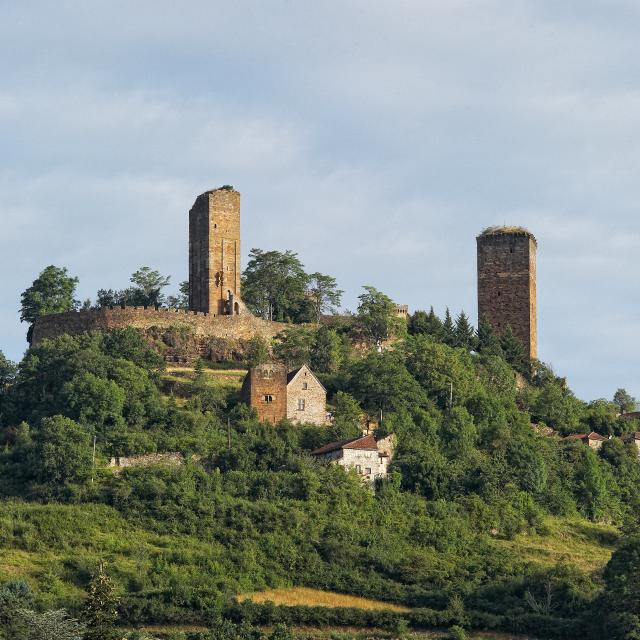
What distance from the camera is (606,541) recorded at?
76.7 metres

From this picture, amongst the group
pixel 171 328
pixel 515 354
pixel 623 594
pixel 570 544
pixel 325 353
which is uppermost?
pixel 171 328

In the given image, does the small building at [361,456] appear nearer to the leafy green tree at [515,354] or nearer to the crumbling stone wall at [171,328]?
the crumbling stone wall at [171,328]

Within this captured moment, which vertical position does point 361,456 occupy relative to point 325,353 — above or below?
below

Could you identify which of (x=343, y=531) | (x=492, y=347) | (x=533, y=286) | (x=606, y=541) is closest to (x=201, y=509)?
(x=343, y=531)

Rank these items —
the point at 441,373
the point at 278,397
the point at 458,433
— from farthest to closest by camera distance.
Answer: the point at 441,373 < the point at 458,433 < the point at 278,397

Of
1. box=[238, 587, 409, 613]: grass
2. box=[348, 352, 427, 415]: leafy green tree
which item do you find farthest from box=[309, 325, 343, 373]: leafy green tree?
box=[238, 587, 409, 613]: grass

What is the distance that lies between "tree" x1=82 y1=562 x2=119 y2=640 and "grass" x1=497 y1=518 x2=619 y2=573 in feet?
75.6

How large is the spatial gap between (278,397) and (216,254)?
14964mm

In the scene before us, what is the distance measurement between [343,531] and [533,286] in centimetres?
3333

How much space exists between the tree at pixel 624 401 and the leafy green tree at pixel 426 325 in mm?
14502

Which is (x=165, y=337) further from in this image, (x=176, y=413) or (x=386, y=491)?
(x=386, y=491)

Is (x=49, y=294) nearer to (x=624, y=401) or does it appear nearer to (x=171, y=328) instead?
(x=171, y=328)

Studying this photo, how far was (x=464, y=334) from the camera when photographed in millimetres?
95688

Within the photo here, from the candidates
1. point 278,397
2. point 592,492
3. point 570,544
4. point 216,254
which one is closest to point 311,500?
point 278,397
